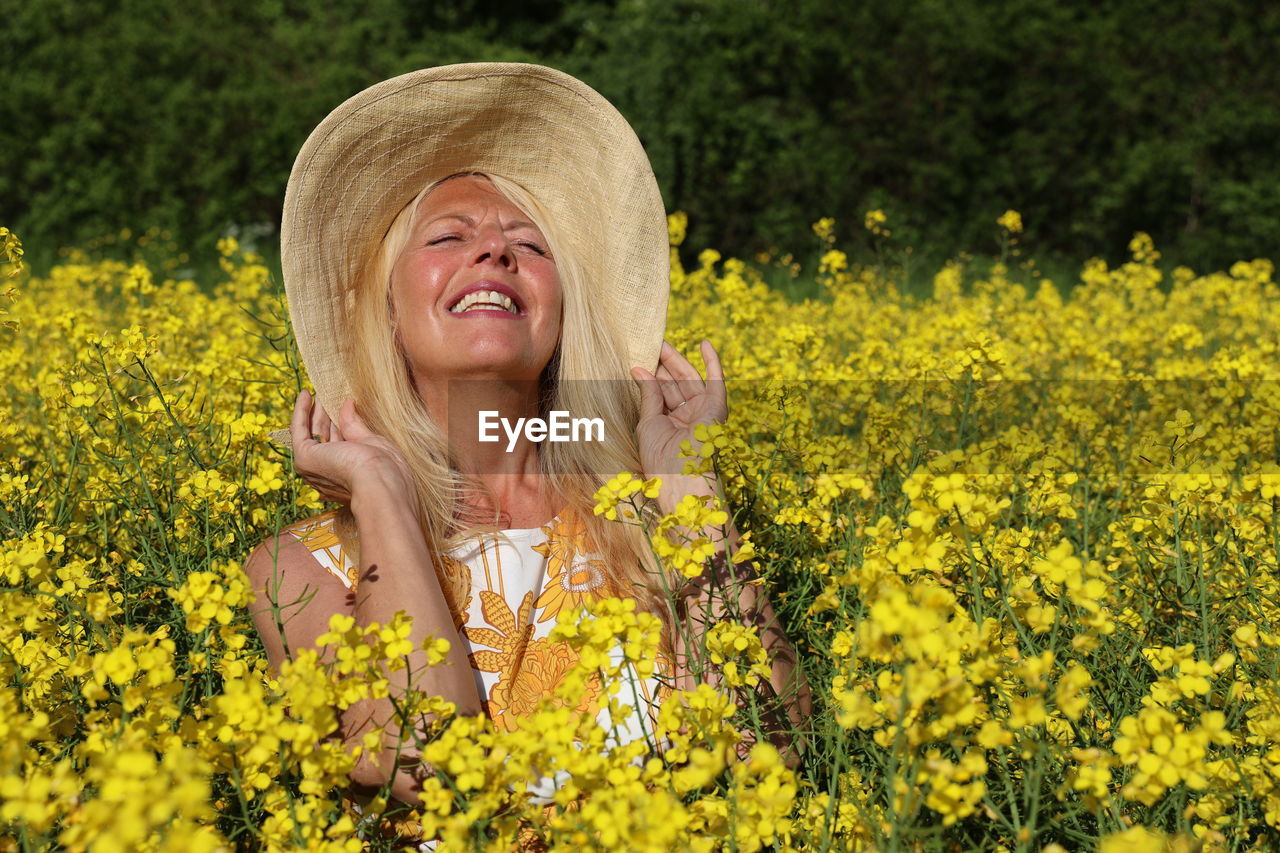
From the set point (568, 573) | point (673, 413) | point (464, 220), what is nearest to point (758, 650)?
point (568, 573)

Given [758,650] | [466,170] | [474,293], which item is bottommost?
[758,650]

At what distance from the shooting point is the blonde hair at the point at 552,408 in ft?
6.54

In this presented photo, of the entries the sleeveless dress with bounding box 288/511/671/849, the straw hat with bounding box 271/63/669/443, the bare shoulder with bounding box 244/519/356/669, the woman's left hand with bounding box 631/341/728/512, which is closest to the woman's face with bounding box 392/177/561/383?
the straw hat with bounding box 271/63/669/443

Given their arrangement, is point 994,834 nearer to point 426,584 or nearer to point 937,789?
point 937,789

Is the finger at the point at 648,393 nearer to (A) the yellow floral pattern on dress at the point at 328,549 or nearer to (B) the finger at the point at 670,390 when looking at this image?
(B) the finger at the point at 670,390

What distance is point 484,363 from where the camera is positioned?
1.98 m

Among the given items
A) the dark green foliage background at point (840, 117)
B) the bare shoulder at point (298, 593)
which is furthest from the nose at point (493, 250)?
the dark green foliage background at point (840, 117)

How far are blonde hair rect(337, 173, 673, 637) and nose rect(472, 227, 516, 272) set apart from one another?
0.55 feet

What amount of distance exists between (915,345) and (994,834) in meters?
2.25

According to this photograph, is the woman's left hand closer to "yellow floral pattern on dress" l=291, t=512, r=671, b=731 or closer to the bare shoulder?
"yellow floral pattern on dress" l=291, t=512, r=671, b=731

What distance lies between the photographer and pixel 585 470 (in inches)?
85.8

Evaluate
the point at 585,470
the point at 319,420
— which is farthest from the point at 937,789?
the point at 319,420

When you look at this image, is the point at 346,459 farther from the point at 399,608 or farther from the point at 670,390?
the point at 670,390

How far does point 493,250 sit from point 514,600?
25.7 inches
